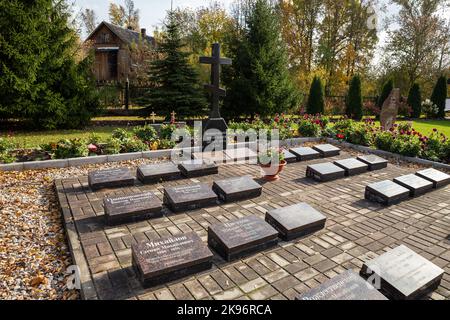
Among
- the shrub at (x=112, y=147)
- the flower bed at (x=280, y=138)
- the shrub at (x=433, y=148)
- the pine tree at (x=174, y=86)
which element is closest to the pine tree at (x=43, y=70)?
the pine tree at (x=174, y=86)

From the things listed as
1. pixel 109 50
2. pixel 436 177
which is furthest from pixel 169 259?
pixel 109 50

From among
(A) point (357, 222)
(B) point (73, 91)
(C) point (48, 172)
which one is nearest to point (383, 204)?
(A) point (357, 222)

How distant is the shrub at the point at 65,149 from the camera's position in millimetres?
8367

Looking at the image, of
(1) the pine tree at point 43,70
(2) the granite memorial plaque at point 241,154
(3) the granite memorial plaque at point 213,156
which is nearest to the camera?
(3) the granite memorial plaque at point 213,156

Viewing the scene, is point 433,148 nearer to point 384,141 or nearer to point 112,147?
point 384,141

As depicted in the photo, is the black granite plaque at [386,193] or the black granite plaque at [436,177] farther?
the black granite plaque at [436,177]

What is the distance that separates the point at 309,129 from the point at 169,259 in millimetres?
10329

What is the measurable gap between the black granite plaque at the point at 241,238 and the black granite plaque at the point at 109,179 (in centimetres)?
317

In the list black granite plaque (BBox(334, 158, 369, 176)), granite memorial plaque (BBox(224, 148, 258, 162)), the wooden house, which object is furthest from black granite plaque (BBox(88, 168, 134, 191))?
the wooden house

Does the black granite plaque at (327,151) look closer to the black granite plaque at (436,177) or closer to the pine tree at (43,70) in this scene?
the black granite plaque at (436,177)

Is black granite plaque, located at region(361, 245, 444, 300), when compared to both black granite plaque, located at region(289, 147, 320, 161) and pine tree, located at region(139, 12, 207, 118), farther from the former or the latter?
pine tree, located at region(139, 12, 207, 118)

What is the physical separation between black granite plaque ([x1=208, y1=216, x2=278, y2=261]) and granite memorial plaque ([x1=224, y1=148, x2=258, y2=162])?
4.85 m

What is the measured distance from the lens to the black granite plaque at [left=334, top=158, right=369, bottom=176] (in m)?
8.12
